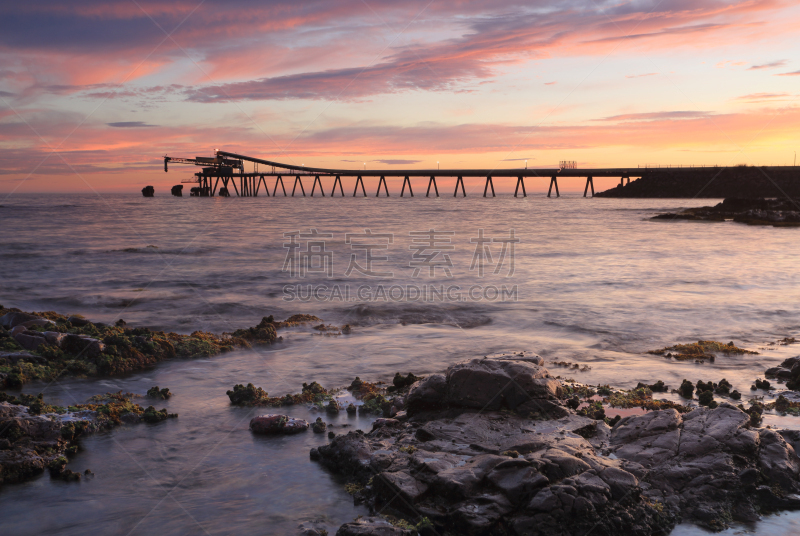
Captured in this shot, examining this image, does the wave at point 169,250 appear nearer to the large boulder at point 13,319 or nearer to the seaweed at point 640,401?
the large boulder at point 13,319

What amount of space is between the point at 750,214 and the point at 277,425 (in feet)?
183

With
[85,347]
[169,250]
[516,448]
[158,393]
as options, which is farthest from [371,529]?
[169,250]

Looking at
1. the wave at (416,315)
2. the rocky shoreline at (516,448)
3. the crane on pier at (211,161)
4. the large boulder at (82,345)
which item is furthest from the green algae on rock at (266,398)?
the crane on pier at (211,161)

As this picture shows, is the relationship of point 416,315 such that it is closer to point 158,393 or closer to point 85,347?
point 158,393

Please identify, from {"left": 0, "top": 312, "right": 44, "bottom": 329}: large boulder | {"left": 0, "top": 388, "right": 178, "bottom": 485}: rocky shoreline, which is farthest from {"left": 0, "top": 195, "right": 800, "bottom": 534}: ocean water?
{"left": 0, "top": 312, "right": 44, "bottom": 329}: large boulder

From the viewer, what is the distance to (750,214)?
49.6m

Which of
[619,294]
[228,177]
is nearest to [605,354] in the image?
[619,294]

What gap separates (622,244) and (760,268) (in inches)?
432

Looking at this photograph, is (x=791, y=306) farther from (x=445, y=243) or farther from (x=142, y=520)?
(x=445, y=243)

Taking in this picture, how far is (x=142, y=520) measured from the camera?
482 centimetres

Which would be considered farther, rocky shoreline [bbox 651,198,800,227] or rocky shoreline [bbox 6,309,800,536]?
rocky shoreline [bbox 651,198,800,227]

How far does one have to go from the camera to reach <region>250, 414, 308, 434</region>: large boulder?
21.5ft

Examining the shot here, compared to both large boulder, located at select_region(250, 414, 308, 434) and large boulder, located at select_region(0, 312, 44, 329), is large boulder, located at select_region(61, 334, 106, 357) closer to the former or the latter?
large boulder, located at select_region(0, 312, 44, 329)

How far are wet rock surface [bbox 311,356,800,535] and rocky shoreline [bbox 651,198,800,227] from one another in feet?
167
